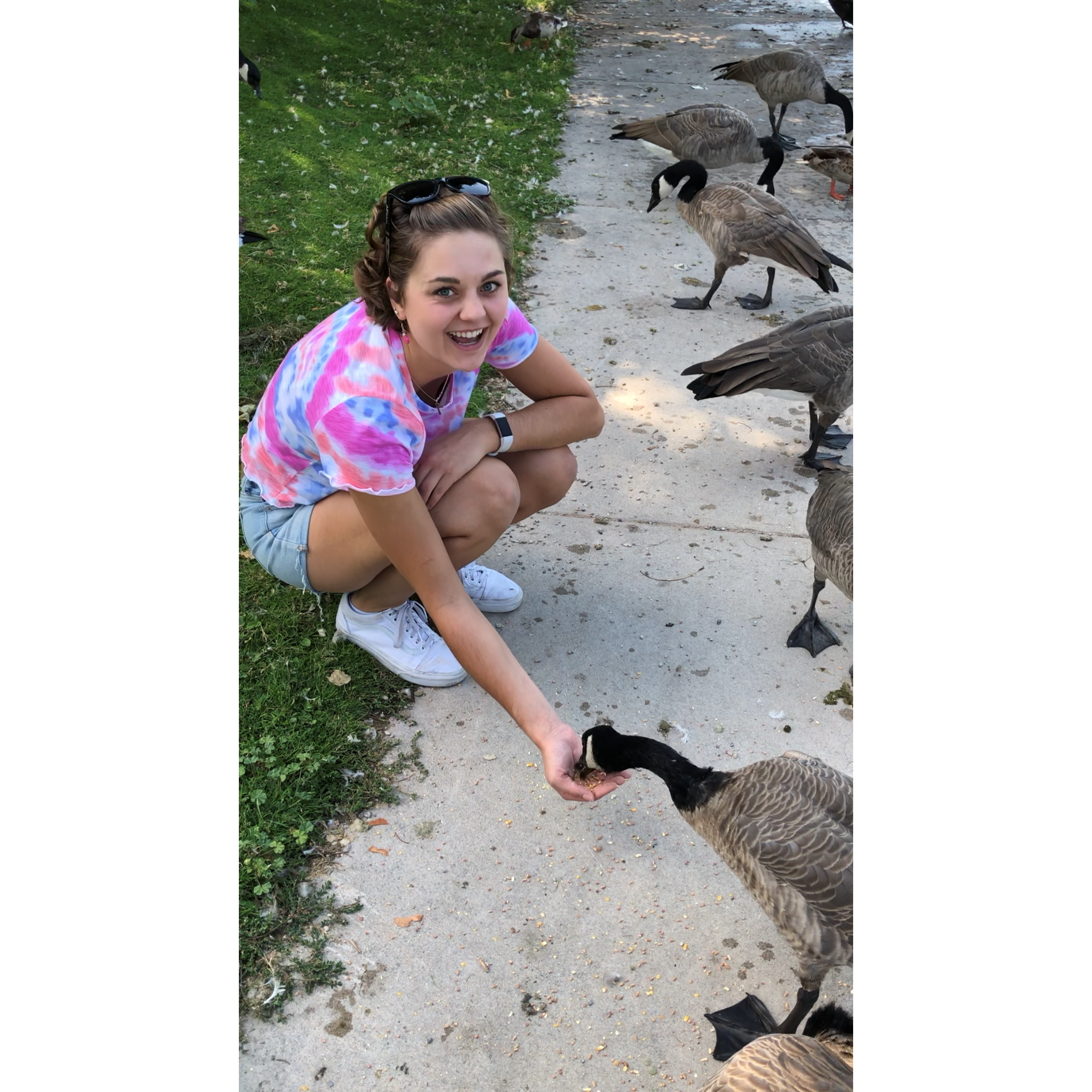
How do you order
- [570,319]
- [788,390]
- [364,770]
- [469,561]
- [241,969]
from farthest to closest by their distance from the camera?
[570,319], [788,390], [469,561], [364,770], [241,969]

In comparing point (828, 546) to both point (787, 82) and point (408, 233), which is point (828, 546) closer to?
point (408, 233)

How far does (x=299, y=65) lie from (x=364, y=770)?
7143 mm

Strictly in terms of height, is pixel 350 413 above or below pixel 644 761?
above

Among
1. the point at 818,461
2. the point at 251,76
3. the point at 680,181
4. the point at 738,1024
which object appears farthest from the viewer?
the point at 251,76

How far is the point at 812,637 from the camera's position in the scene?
2.94 m

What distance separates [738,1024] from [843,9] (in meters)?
10.4

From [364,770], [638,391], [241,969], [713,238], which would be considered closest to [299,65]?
[713,238]

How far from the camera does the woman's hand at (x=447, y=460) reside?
8.16ft

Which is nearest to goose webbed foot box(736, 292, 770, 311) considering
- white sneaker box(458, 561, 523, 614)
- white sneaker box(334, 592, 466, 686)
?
white sneaker box(458, 561, 523, 614)

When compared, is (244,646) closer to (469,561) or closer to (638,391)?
(469,561)

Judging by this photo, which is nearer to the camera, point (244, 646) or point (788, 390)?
point (244, 646)

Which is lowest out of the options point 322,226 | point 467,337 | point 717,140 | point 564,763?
point 322,226

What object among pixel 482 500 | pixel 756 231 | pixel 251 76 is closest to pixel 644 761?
pixel 482 500

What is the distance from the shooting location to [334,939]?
2098mm
